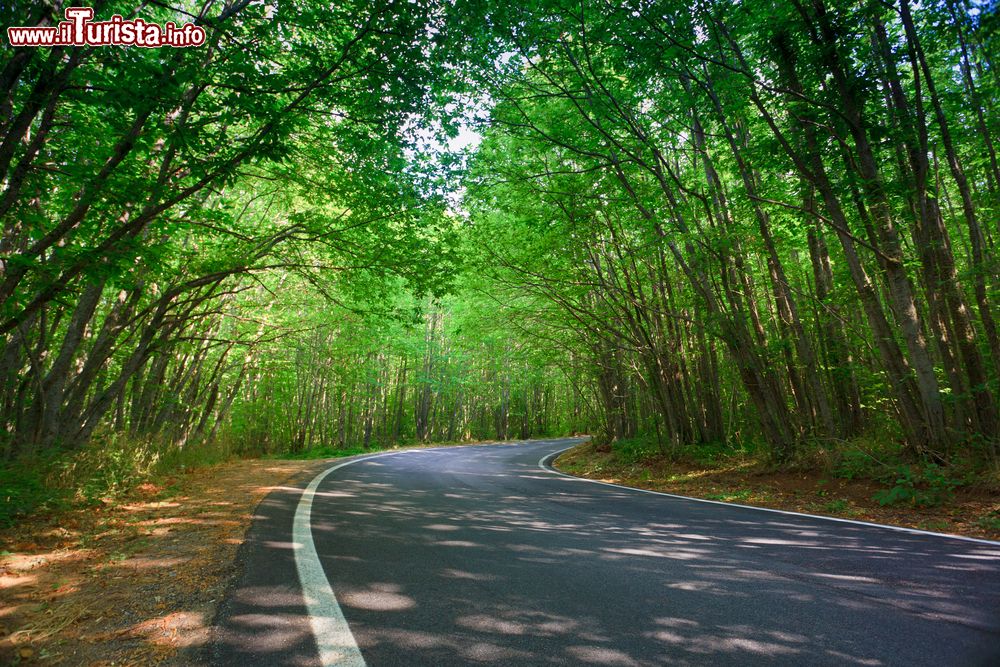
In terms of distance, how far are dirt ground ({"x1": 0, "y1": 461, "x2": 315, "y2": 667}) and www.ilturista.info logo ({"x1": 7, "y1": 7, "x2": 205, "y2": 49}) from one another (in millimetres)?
4679

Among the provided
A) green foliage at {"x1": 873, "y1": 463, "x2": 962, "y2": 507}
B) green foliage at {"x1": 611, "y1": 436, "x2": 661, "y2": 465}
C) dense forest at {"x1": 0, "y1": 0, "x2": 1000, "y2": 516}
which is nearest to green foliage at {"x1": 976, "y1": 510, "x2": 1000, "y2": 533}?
green foliage at {"x1": 873, "y1": 463, "x2": 962, "y2": 507}

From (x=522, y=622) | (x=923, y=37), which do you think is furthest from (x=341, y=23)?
(x=923, y=37)

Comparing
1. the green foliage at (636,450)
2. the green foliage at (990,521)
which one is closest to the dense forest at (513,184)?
the green foliage at (636,450)

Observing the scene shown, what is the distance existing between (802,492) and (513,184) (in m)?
8.47

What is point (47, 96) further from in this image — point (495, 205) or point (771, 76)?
point (771, 76)

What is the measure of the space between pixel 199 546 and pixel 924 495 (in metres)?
8.85

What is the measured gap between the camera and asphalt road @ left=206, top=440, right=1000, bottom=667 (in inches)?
87.9

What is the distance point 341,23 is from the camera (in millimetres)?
5762

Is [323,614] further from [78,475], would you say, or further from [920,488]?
[920,488]

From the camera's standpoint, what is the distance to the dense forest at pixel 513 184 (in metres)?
4.93

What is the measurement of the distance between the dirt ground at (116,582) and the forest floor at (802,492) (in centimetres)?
722

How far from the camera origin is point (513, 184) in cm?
1065

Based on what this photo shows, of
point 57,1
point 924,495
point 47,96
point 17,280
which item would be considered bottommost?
point 924,495

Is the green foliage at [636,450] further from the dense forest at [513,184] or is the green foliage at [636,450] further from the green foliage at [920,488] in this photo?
the green foliage at [920,488]
